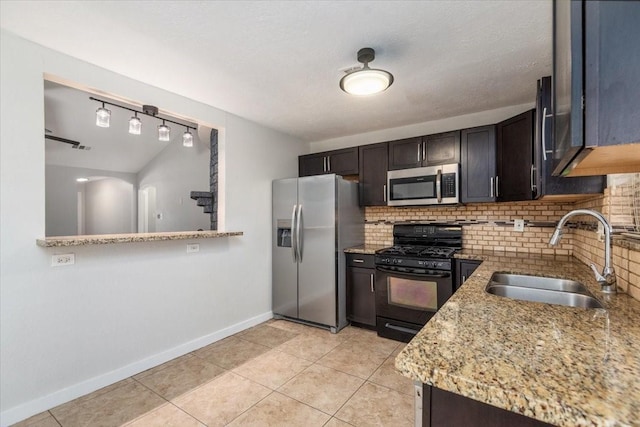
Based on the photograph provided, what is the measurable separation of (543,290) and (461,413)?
3.78 ft

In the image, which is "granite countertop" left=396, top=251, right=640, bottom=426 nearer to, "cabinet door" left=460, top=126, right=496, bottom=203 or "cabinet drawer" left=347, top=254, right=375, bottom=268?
"cabinet door" left=460, top=126, right=496, bottom=203

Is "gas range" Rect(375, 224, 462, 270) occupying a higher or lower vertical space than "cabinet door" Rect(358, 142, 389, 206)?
lower

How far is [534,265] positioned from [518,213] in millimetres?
980

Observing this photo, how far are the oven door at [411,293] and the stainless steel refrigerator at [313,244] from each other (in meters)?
0.50

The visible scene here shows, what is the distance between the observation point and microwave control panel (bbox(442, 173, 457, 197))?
3.01 meters

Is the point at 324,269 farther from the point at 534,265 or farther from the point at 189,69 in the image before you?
the point at 189,69

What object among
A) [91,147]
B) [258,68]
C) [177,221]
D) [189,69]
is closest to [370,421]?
[258,68]

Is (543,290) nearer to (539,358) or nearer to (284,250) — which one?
(539,358)

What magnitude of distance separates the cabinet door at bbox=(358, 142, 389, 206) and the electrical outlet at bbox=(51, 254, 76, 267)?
112 inches

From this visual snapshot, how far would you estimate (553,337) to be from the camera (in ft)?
2.99

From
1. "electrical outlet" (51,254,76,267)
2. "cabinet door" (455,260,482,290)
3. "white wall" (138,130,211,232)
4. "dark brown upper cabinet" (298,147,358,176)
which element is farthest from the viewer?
"white wall" (138,130,211,232)

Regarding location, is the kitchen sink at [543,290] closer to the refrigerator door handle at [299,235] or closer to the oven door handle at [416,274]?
the oven door handle at [416,274]

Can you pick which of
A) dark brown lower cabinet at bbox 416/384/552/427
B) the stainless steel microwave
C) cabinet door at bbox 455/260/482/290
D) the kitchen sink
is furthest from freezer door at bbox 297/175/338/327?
dark brown lower cabinet at bbox 416/384/552/427

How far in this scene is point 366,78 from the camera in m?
1.97
